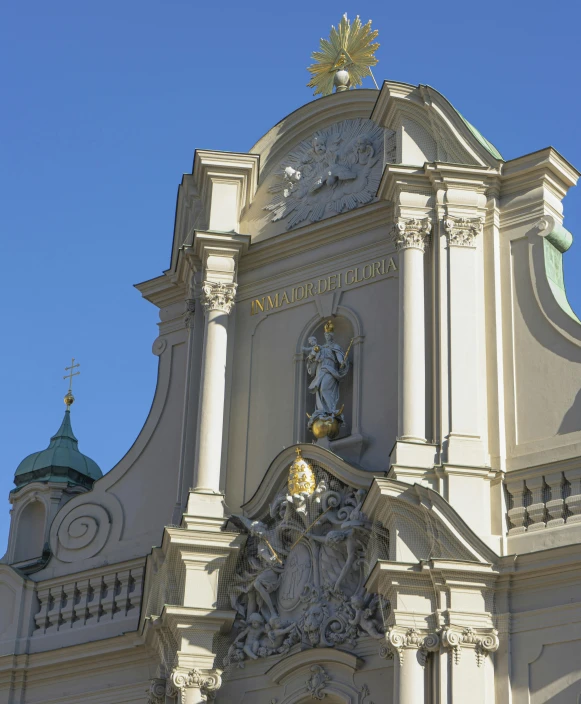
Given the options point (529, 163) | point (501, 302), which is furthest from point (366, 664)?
point (529, 163)

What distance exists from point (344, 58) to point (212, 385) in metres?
3.82

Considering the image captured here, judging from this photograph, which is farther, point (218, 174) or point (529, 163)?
point (218, 174)

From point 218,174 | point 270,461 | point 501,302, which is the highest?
point 218,174

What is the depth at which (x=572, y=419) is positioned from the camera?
13453 millimetres

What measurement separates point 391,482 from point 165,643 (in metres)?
2.72

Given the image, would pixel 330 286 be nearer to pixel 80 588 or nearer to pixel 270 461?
pixel 270 461

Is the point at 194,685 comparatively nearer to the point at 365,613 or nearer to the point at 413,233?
the point at 365,613

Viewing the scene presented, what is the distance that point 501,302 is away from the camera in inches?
567

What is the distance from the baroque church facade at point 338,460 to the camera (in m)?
13.0

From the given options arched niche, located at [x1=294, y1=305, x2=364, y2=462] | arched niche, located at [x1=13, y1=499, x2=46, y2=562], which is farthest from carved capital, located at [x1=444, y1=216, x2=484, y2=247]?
arched niche, located at [x1=13, y1=499, x2=46, y2=562]

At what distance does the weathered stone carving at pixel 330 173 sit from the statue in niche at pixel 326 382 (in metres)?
1.40

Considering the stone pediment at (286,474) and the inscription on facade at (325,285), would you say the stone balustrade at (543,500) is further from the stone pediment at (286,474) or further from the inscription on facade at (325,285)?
the inscription on facade at (325,285)

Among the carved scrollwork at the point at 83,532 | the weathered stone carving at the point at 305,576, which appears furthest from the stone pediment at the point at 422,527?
the carved scrollwork at the point at 83,532

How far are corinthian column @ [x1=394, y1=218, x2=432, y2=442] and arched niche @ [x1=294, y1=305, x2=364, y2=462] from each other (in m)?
0.80
